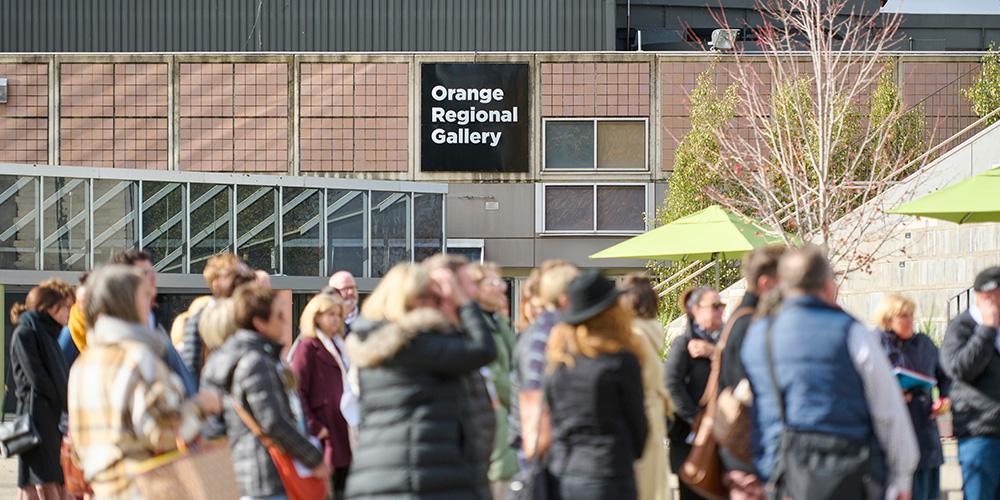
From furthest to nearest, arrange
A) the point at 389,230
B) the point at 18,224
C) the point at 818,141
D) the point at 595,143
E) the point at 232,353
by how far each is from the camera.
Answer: the point at 595,143 < the point at 389,230 < the point at 18,224 < the point at 818,141 < the point at 232,353

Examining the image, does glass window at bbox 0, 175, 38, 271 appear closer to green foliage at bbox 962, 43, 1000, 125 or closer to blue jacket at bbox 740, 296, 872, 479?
blue jacket at bbox 740, 296, 872, 479

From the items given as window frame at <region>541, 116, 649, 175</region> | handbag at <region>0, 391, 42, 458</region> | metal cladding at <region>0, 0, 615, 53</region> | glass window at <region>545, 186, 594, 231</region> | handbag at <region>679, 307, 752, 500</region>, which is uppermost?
metal cladding at <region>0, 0, 615, 53</region>

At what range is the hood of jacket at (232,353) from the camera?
4.64 meters

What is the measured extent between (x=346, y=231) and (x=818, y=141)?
848 centimetres

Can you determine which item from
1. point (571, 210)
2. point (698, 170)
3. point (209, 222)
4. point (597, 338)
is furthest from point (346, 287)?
point (571, 210)

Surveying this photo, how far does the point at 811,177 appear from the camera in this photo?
653 inches

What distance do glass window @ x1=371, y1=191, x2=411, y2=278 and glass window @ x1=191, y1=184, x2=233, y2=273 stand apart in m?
2.82

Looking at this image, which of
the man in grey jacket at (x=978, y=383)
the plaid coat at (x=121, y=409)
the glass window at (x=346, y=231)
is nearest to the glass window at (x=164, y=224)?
the glass window at (x=346, y=231)

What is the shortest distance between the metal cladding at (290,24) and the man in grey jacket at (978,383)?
22167mm

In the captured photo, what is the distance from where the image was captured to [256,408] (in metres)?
4.55

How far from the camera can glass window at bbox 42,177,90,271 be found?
16188mm

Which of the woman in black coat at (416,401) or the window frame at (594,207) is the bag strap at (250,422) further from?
the window frame at (594,207)

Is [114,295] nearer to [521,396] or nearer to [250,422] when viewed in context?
[250,422]

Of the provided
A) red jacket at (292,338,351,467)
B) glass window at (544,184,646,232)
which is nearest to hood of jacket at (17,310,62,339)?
red jacket at (292,338,351,467)
